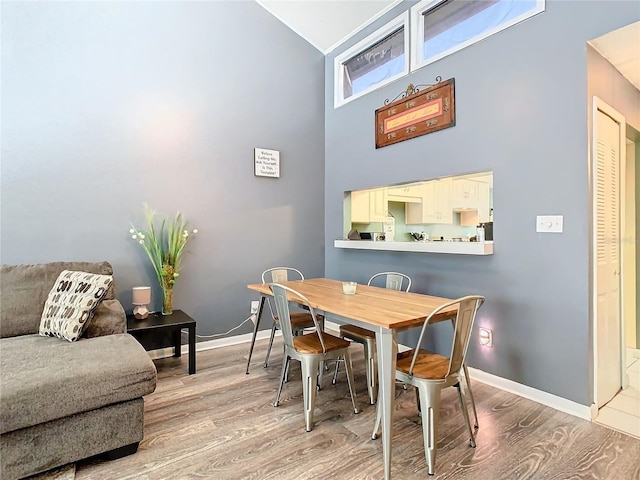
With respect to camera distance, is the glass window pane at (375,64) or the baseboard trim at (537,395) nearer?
the baseboard trim at (537,395)

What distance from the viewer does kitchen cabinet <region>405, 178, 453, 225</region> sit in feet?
14.4

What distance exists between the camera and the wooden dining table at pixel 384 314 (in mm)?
1641

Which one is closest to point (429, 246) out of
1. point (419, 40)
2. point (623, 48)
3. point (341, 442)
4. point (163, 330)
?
point (341, 442)

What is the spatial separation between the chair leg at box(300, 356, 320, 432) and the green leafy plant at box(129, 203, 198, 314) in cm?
170

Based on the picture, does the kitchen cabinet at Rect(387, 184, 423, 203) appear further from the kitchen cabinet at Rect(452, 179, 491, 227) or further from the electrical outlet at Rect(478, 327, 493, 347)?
the electrical outlet at Rect(478, 327, 493, 347)

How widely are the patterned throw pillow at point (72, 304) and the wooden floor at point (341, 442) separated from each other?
28.5 inches

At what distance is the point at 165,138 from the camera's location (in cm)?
335

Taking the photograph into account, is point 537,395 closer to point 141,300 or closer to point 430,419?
point 430,419

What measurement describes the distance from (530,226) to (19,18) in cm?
420

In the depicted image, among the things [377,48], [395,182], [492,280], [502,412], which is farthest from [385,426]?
[377,48]

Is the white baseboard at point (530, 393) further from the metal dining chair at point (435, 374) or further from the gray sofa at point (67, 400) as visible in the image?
the gray sofa at point (67, 400)

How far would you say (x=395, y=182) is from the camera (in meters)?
3.44

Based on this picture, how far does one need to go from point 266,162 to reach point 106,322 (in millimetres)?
2269

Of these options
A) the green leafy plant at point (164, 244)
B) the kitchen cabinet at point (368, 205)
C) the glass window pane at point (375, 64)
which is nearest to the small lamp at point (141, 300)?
the green leafy plant at point (164, 244)
